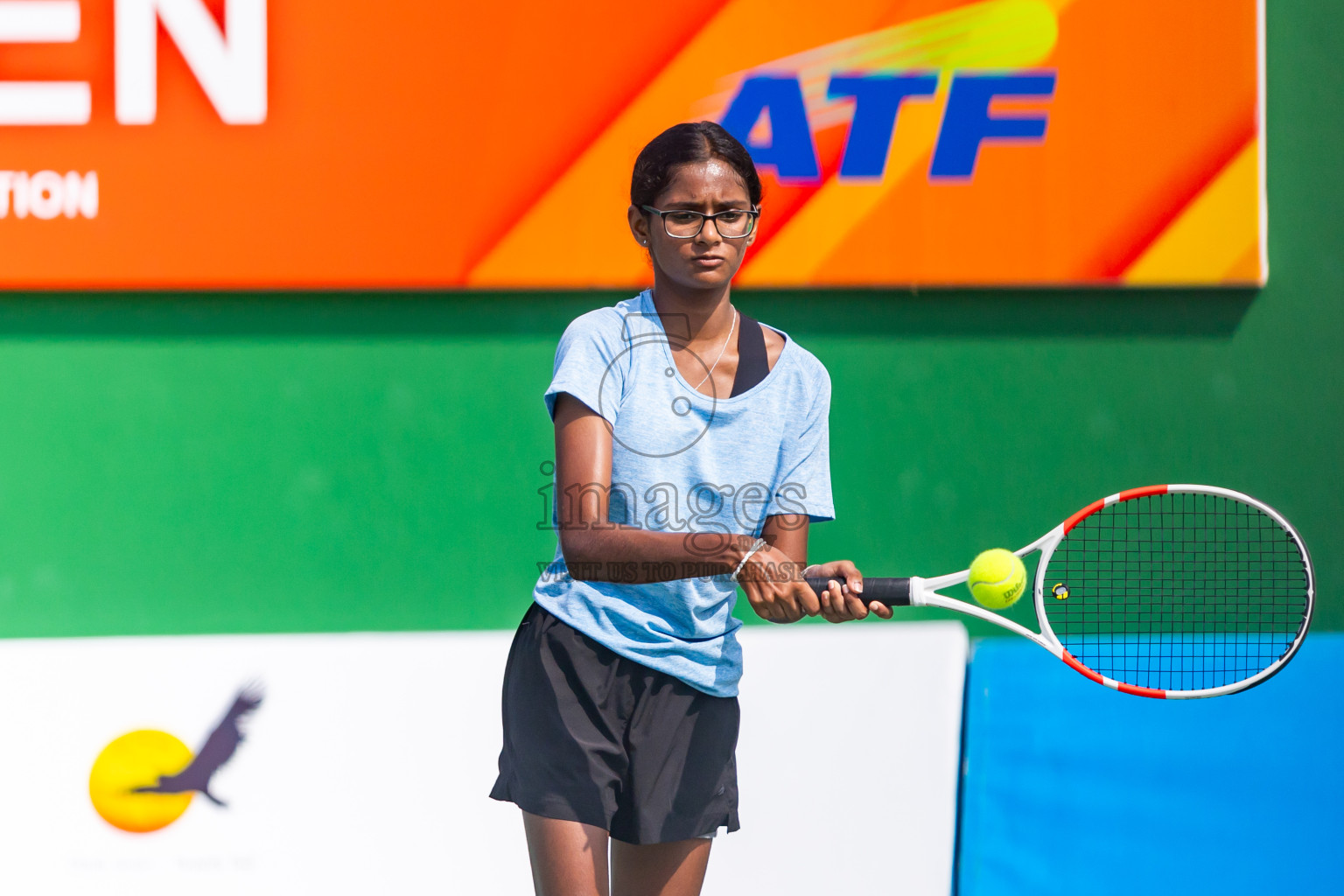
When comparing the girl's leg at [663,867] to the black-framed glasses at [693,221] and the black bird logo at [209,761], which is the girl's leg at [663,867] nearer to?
the black-framed glasses at [693,221]

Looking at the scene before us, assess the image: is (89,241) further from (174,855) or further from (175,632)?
(174,855)

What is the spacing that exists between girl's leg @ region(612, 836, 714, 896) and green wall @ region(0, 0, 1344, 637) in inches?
61.0

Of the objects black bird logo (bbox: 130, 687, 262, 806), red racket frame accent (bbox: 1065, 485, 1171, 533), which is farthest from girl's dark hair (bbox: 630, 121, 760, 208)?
black bird logo (bbox: 130, 687, 262, 806)

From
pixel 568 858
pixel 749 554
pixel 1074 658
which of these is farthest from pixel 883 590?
pixel 568 858

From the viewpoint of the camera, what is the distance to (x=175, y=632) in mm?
3293

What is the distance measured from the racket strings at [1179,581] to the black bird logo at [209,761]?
1.97 meters

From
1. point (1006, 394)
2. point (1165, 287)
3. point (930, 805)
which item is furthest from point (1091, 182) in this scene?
point (930, 805)

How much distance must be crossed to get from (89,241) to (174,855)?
5.08 feet

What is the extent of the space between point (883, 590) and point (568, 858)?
58cm

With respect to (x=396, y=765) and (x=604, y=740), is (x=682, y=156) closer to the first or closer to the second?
(x=604, y=740)

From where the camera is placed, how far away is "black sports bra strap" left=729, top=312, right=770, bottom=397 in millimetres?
1775

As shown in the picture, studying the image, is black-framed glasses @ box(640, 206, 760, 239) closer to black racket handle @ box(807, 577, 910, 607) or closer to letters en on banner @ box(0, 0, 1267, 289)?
black racket handle @ box(807, 577, 910, 607)

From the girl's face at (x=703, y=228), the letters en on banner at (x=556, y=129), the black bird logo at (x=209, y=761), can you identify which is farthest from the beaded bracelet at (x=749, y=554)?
the black bird logo at (x=209, y=761)

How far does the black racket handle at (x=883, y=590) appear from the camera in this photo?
1793 millimetres
